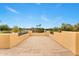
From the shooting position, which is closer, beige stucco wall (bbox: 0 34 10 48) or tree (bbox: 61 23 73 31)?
beige stucco wall (bbox: 0 34 10 48)

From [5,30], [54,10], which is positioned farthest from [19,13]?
[54,10]

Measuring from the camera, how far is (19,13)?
9758 mm

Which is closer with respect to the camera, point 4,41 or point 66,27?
point 4,41

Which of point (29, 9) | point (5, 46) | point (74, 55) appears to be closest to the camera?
point (74, 55)

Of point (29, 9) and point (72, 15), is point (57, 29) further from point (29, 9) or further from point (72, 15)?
point (29, 9)

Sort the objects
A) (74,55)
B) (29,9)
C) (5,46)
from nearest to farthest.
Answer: (74,55), (5,46), (29,9)

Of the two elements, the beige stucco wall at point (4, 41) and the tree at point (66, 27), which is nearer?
the beige stucco wall at point (4, 41)

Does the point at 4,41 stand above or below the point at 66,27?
below

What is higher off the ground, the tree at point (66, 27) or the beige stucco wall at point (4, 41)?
the tree at point (66, 27)

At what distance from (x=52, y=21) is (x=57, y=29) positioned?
563 mm

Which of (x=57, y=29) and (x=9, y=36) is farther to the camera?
(x=57, y=29)

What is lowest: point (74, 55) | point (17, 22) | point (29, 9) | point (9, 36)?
point (74, 55)

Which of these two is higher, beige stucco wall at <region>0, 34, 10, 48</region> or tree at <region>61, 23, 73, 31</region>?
tree at <region>61, 23, 73, 31</region>

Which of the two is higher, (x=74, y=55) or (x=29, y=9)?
(x=29, y=9)
